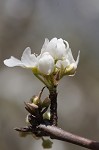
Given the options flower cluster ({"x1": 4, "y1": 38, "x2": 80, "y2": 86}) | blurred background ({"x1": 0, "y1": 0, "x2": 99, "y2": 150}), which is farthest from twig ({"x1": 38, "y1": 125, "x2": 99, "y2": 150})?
blurred background ({"x1": 0, "y1": 0, "x2": 99, "y2": 150})

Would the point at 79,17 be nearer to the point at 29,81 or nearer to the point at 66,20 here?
the point at 66,20

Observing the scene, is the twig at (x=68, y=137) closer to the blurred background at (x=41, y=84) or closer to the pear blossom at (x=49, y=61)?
the pear blossom at (x=49, y=61)

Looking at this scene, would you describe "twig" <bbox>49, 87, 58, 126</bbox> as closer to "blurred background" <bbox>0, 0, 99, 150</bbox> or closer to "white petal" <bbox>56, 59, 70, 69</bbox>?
"white petal" <bbox>56, 59, 70, 69</bbox>

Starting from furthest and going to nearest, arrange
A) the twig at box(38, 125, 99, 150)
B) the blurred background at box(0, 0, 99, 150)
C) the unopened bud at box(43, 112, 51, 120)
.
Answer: the blurred background at box(0, 0, 99, 150) → the unopened bud at box(43, 112, 51, 120) → the twig at box(38, 125, 99, 150)

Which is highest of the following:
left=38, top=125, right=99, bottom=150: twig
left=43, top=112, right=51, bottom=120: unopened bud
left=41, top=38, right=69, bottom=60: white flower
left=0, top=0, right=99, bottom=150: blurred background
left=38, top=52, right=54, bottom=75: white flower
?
left=0, top=0, right=99, bottom=150: blurred background

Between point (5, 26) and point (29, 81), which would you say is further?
point (5, 26)

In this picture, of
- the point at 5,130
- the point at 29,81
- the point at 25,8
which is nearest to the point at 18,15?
the point at 25,8
